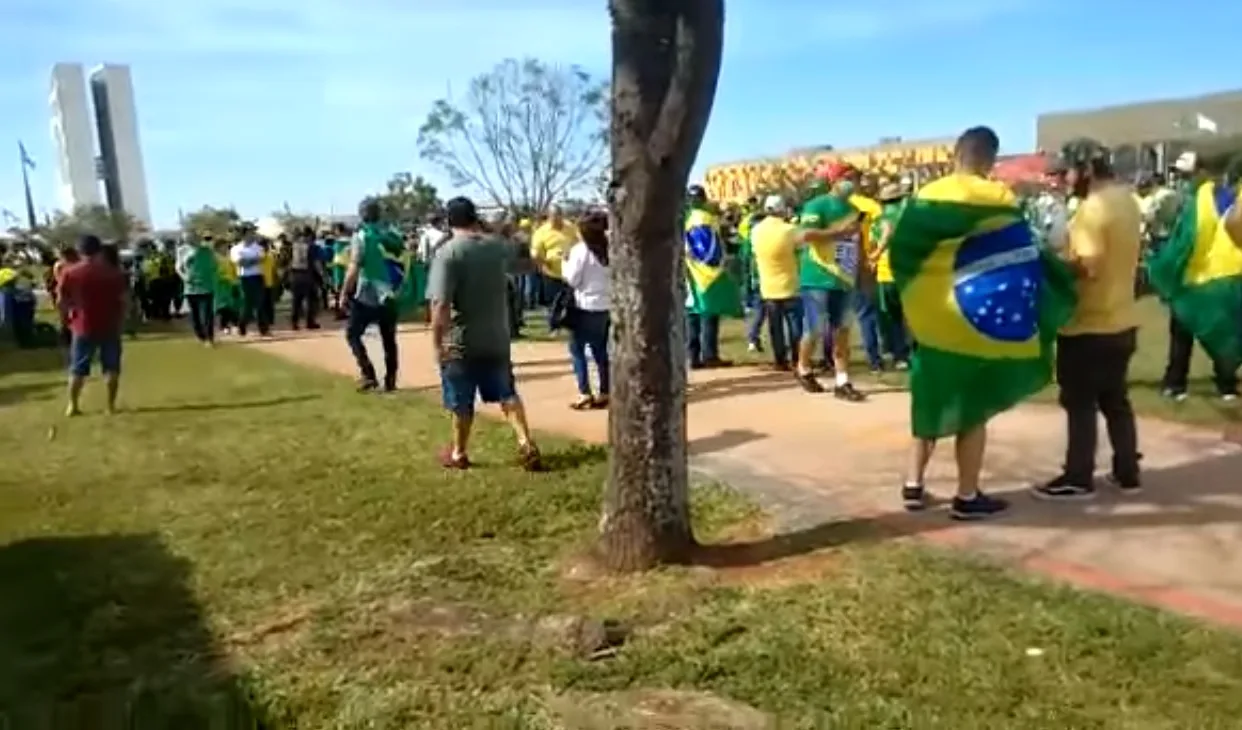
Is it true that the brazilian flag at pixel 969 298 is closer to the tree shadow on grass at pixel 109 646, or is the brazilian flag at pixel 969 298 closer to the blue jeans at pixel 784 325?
the tree shadow on grass at pixel 109 646

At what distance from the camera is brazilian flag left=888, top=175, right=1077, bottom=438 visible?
572 centimetres

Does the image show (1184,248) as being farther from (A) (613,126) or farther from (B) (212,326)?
(B) (212,326)

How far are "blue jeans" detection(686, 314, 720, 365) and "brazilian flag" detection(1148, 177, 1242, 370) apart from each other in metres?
4.13

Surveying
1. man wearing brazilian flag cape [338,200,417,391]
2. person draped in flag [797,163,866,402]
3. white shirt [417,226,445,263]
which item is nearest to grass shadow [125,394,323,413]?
man wearing brazilian flag cape [338,200,417,391]

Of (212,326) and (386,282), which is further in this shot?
(212,326)

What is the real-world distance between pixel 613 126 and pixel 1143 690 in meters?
2.96

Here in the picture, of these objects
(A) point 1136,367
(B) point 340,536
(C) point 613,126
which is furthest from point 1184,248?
(B) point 340,536

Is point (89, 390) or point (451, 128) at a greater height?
point (451, 128)

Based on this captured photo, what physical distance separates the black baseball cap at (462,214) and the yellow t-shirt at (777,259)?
3429 millimetres

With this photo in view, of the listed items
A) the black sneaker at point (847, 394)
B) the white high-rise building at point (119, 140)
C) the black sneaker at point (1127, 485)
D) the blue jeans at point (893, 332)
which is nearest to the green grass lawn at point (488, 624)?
the black sneaker at point (1127, 485)

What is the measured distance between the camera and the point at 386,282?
11.0 meters

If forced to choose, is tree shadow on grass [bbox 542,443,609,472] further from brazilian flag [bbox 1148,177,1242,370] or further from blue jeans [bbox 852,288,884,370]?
brazilian flag [bbox 1148,177,1242,370]

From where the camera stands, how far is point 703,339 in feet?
→ 39.1

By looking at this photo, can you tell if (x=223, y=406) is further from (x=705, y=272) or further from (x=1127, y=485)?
(x=1127, y=485)
